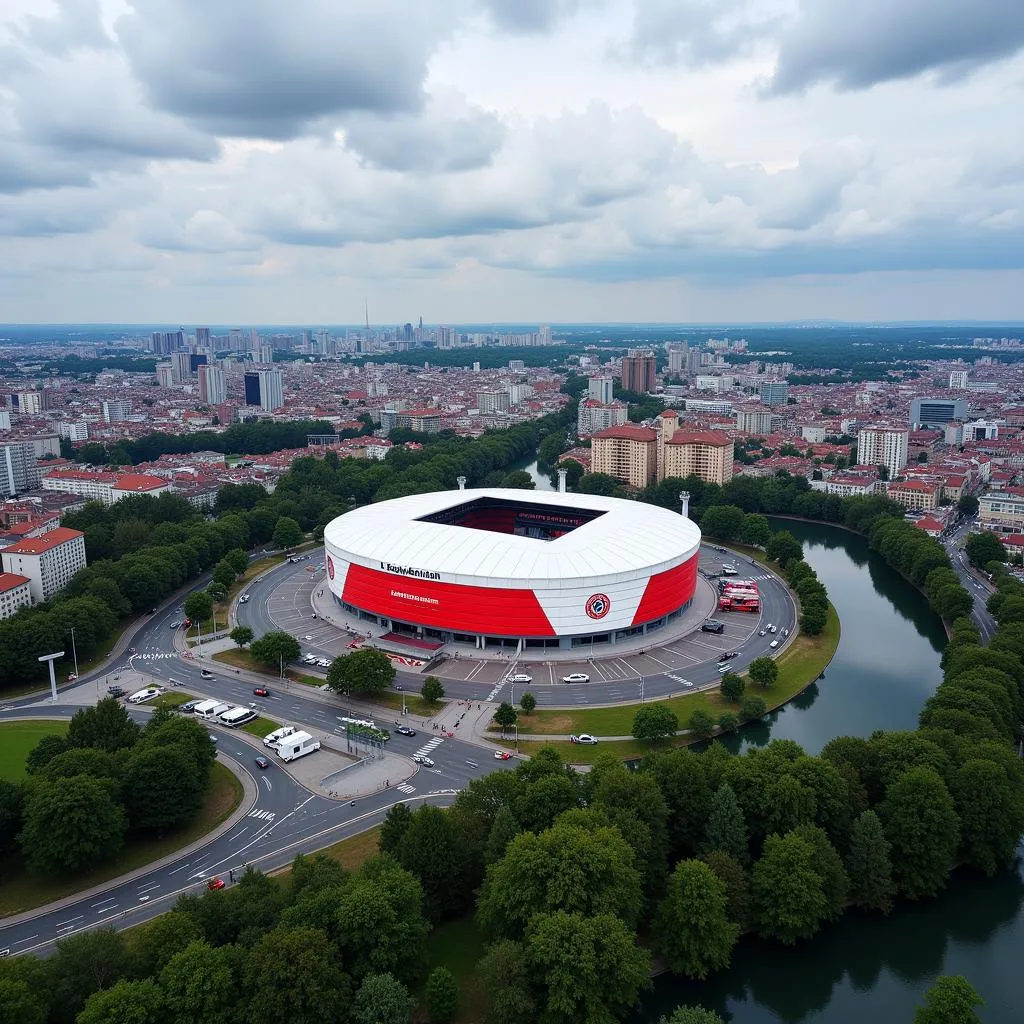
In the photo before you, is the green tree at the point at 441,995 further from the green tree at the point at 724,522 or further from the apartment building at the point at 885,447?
the apartment building at the point at 885,447

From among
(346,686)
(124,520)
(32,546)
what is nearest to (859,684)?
(346,686)

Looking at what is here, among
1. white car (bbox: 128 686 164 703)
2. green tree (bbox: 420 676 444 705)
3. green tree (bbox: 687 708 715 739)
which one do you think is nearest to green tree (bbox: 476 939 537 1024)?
green tree (bbox: 687 708 715 739)

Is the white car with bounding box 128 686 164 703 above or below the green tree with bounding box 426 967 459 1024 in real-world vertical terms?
below

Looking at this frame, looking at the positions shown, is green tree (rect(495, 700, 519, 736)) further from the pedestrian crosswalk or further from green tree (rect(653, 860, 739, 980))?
green tree (rect(653, 860, 739, 980))

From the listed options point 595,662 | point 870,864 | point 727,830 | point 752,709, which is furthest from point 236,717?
point 870,864

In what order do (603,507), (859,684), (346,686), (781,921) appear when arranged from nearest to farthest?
(781,921), (346,686), (859,684), (603,507)

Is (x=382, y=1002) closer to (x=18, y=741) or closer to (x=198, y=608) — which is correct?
(x=18, y=741)

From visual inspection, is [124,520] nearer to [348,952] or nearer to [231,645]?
[231,645]
